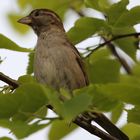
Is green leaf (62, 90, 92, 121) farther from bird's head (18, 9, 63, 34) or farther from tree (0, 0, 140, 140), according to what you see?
bird's head (18, 9, 63, 34)

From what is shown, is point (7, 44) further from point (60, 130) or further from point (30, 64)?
point (60, 130)

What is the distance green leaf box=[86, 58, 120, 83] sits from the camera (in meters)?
2.69

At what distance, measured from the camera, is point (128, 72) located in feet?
12.0

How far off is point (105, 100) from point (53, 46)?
2284 millimetres

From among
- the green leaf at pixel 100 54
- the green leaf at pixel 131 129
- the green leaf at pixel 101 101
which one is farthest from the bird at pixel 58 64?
the green leaf at pixel 101 101

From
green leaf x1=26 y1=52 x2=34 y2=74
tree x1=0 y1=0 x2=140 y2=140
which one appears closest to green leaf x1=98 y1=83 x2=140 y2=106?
tree x1=0 y1=0 x2=140 y2=140

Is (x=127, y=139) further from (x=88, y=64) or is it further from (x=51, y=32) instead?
(x=51, y=32)

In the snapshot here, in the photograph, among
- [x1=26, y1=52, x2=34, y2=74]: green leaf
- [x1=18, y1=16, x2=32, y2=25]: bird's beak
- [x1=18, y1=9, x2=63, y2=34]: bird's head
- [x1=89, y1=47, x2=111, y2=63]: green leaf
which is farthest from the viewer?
[x1=18, y1=9, x2=63, y2=34]: bird's head

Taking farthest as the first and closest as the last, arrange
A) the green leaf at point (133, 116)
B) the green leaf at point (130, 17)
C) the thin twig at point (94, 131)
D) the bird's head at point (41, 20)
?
1. the bird's head at point (41, 20)
2. the green leaf at point (130, 17)
3. the thin twig at point (94, 131)
4. the green leaf at point (133, 116)

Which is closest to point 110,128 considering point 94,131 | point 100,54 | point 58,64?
point 100,54

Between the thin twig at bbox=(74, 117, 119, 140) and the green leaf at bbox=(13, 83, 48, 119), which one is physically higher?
the green leaf at bbox=(13, 83, 48, 119)

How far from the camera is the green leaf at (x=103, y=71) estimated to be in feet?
8.82

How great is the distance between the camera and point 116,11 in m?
2.32

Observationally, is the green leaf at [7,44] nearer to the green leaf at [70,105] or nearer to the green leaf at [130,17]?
the green leaf at [130,17]
